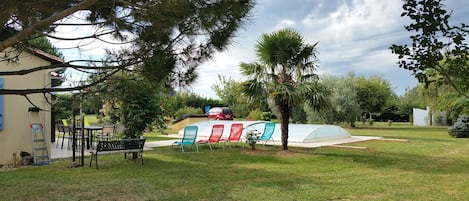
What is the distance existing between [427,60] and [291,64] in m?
8.95

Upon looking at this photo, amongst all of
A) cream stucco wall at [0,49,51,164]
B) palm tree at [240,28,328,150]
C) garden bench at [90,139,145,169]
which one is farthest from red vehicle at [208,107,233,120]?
cream stucco wall at [0,49,51,164]

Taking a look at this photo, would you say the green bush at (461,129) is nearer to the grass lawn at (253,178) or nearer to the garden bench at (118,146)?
the grass lawn at (253,178)

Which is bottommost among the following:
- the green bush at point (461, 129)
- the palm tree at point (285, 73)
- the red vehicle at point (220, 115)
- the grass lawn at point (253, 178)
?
the grass lawn at point (253, 178)

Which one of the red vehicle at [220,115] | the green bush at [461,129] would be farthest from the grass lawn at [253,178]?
the red vehicle at [220,115]

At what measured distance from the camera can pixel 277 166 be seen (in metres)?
9.20

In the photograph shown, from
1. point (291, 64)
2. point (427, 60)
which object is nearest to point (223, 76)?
point (291, 64)

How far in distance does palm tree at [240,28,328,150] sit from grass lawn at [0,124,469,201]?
164 centimetres

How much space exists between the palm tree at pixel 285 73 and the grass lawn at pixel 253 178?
64.5 inches

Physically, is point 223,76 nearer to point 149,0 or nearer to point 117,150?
point 117,150

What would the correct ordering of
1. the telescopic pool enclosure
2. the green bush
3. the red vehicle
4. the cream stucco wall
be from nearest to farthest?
the cream stucco wall → the telescopic pool enclosure → the green bush → the red vehicle

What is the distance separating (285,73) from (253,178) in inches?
199

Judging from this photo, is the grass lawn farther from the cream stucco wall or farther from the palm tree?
the palm tree

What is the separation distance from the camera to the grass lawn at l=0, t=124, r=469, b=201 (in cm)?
613

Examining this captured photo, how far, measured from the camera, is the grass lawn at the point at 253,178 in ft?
20.1
